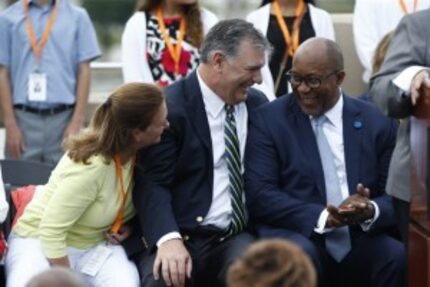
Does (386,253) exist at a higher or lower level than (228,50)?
lower

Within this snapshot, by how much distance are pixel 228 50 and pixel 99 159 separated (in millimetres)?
861

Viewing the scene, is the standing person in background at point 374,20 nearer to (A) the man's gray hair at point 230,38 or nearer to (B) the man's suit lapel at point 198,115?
(A) the man's gray hair at point 230,38

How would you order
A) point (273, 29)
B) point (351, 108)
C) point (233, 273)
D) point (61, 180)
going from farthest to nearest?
point (273, 29)
point (351, 108)
point (61, 180)
point (233, 273)

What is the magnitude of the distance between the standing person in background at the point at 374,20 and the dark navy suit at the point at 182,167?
2.43 m

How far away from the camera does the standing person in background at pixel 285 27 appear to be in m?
8.25

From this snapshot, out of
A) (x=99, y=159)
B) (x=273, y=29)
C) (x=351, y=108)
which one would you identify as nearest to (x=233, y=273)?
(x=99, y=159)

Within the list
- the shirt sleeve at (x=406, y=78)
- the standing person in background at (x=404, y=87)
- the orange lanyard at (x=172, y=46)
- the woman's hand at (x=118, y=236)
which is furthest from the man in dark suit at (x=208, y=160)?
the orange lanyard at (x=172, y=46)

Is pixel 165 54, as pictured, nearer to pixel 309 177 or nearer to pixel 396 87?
pixel 309 177

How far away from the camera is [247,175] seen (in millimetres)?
6418

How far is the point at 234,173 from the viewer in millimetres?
6438

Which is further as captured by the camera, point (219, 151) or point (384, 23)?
point (384, 23)

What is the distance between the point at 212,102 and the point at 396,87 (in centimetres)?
122

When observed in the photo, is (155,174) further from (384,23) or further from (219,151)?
(384,23)

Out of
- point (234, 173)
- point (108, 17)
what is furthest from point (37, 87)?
point (234, 173)
